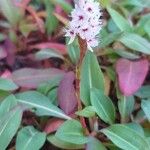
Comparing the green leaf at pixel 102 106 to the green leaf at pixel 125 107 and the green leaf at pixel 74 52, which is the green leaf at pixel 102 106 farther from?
the green leaf at pixel 74 52

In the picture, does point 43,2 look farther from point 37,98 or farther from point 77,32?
point 77,32

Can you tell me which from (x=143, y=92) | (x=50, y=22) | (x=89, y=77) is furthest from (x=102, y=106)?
(x=50, y=22)

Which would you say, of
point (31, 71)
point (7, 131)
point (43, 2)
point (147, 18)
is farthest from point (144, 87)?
point (43, 2)

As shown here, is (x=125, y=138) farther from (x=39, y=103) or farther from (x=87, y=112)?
(x=39, y=103)

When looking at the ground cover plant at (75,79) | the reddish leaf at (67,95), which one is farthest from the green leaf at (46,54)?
the reddish leaf at (67,95)

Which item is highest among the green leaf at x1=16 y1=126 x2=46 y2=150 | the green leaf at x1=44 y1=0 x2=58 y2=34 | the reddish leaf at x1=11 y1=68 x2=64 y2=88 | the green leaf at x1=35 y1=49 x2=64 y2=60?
the green leaf at x1=44 y1=0 x2=58 y2=34

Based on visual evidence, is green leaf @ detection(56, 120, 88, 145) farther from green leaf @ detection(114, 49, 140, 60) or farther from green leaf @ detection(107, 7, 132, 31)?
green leaf @ detection(107, 7, 132, 31)

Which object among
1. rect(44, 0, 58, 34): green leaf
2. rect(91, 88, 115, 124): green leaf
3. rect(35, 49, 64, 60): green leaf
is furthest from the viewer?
rect(44, 0, 58, 34): green leaf

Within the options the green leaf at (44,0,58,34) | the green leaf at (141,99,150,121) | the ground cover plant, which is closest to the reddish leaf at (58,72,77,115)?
the ground cover plant
